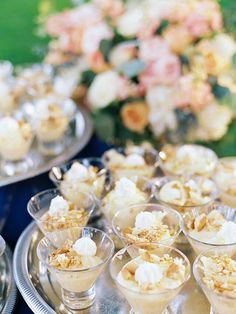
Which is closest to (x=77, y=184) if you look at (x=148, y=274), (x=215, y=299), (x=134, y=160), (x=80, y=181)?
(x=80, y=181)

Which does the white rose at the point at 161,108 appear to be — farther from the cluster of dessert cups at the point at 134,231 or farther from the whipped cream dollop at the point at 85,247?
the whipped cream dollop at the point at 85,247

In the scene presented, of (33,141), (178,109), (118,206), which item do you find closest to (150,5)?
(178,109)

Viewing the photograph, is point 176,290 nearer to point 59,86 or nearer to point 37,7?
point 59,86

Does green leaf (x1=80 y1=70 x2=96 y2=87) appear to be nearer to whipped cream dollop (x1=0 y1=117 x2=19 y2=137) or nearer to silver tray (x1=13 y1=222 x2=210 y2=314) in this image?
whipped cream dollop (x1=0 y1=117 x2=19 y2=137)

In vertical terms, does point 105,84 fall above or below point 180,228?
above

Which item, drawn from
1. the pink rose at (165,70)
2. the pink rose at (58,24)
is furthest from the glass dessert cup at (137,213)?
the pink rose at (58,24)

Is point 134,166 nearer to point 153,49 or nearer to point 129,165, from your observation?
point 129,165
